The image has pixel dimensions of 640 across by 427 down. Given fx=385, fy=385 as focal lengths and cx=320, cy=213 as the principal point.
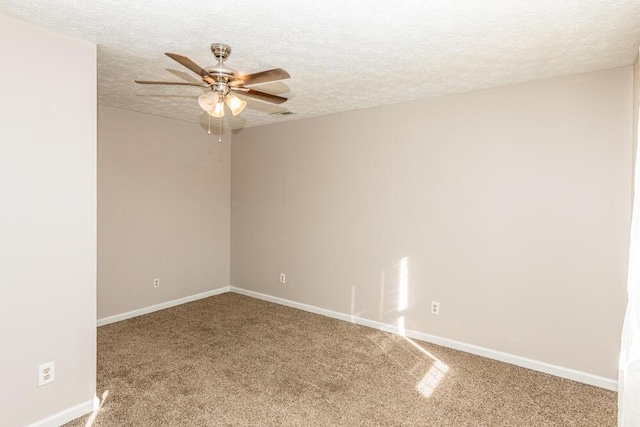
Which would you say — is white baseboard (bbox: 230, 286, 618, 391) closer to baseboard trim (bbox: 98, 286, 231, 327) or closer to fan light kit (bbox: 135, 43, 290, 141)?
baseboard trim (bbox: 98, 286, 231, 327)

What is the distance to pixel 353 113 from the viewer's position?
14.1 ft

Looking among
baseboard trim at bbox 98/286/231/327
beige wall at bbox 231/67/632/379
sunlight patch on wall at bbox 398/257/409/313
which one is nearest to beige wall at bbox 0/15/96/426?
baseboard trim at bbox 98/286/231/327

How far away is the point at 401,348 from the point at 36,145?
10.7ft

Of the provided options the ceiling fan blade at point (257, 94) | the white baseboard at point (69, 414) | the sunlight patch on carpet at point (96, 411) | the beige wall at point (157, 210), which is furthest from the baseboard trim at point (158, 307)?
the ceiling fan blade at point (257, 94)

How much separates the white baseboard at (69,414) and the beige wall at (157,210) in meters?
1.82

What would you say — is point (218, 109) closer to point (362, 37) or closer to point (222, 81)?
point (222, 81)

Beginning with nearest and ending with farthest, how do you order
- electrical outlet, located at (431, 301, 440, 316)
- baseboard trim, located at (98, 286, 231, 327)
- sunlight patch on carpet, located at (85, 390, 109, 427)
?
sunlight patch on carpet, located at (85, 390, 109, 427)
electrical outlet, located at (431, 301, 440, 316)
baseboard trim, located at (98, 286, 231, 327)

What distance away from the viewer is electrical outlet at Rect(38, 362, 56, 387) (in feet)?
7.57

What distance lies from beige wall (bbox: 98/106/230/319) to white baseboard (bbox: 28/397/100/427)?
182 centimetres

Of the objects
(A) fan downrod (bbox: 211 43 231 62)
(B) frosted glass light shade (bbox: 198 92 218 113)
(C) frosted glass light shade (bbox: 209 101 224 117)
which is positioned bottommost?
(C) frosted glass light shade (bbox: 209 101 224 117)

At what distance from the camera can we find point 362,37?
2334 mm

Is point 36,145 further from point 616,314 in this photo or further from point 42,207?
point 616,314

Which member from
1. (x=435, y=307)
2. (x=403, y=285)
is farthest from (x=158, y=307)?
(x=435, y=307)

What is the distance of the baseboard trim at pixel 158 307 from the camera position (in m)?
4.23
